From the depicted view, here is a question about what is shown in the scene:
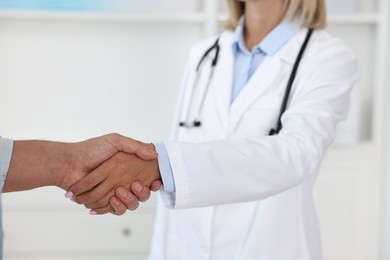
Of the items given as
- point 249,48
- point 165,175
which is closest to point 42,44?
point 249,48

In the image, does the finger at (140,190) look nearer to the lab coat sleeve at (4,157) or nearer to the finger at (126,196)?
the finger at (126,196)

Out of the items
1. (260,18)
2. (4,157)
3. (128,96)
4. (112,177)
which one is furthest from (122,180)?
(128,96)

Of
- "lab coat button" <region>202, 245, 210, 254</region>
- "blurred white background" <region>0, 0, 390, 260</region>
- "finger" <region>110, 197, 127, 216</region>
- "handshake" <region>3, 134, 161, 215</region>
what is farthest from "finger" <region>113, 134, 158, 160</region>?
"blurred white background" <region>0, 0, 390, 260</region>

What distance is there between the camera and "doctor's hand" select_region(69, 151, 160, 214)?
1.04 metres

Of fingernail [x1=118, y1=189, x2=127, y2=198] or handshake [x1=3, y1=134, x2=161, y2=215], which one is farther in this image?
fingernail [x1=118, y1=189, x2=127, y2=198]

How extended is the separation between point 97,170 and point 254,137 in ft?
1.02

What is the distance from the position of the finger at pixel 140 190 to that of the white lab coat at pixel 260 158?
106mm

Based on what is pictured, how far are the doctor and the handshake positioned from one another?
0.02 m

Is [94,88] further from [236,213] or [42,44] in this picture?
[236,213]

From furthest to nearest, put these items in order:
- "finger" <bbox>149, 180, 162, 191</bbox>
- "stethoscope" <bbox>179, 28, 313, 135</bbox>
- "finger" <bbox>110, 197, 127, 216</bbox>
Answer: "stethoscope" <bbox>179, 28, 313, 135</bbox>, "finger" <bbox>110, 197, 127, 216</bbox>, "finger" <bbox>149, 180, 162, 191</bbox>

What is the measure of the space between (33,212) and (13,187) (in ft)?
3.68

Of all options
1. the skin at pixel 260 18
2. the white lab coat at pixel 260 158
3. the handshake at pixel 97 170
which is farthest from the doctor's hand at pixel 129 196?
the skin at pixel 260 18

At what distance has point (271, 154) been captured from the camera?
40.3 inches

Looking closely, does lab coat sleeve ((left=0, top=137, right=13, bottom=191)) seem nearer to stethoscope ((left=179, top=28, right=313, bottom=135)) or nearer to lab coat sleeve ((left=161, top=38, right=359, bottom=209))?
lab coat sleeve ((left=161, top=38, right=359, bottom=209))
